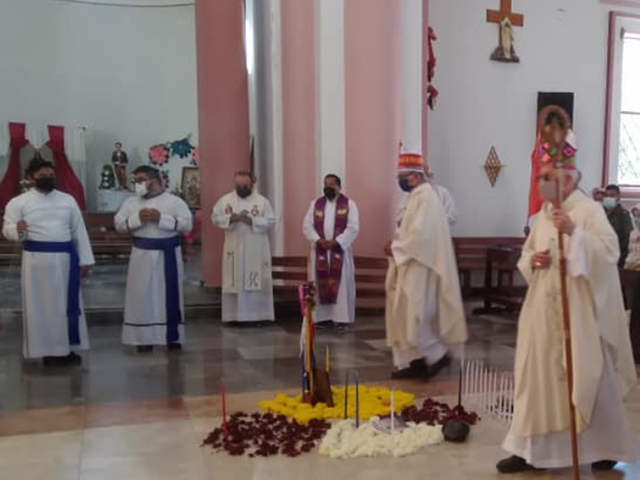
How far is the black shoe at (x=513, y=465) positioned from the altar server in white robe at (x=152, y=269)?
3929mm

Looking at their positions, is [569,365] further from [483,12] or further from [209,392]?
[483,12]

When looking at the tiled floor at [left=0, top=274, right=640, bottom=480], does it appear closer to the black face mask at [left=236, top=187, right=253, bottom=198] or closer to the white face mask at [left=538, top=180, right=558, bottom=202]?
the white face mask at [left=538, top=180, right=558, bottom=202]

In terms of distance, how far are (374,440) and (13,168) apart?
468 inches

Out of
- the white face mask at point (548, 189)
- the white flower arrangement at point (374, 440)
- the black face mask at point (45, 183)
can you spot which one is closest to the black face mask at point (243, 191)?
the black face mask at point (45, 183)

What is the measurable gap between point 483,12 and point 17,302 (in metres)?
8.00

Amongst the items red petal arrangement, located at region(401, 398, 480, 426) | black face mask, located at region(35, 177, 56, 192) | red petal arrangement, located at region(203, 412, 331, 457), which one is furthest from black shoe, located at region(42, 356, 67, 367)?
red petal arrangement, located at region(401, 398, 480, 426)

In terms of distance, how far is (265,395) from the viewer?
5074mm

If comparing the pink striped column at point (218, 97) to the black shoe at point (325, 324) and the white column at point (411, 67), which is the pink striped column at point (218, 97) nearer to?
the black shoe at point (325, 324)

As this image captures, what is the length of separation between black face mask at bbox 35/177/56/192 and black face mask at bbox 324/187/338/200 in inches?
125

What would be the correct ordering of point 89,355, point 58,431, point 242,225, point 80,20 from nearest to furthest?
point 58,431
point 89,355
point 242,225
point 80,20

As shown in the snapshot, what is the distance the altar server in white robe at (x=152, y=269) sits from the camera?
6.60 metres

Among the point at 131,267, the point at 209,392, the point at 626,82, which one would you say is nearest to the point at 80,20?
the point at 131,267

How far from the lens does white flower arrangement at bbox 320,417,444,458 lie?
387 cm

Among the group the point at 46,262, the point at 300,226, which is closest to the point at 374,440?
the point at 46,262
